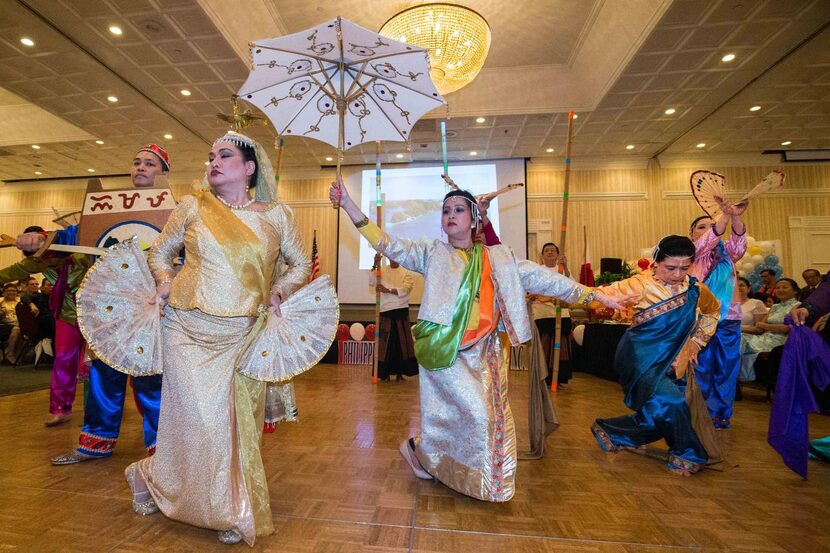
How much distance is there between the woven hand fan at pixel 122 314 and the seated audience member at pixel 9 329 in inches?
300

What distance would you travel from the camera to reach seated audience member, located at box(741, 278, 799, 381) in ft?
16.6

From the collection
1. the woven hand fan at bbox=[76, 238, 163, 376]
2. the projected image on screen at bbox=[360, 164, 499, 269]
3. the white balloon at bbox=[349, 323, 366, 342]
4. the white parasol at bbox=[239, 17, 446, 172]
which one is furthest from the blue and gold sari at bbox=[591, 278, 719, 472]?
the projected image on screen at bbox=[360, 164, 499, 269]

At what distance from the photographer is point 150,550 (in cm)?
162

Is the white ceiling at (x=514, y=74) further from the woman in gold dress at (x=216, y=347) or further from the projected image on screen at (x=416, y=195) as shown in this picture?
the woman in gold dress at (x=216, y=347)

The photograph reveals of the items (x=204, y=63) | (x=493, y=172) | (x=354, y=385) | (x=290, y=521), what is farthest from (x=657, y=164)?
(x=290, y=521)

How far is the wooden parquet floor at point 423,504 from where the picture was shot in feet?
5.68

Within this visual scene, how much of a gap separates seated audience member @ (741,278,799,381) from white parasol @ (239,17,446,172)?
480 cm

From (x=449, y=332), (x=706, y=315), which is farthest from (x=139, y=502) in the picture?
(x=706, y=315)

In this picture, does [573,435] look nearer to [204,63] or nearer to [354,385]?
[354,385]

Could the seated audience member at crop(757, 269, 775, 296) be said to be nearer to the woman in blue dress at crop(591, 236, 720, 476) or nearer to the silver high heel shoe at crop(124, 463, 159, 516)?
the woman in blue dress at crop(591, 236, 720, 476)

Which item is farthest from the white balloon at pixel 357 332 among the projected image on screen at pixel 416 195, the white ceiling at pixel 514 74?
the white ceiling at pixel 514 74

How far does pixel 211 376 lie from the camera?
1695 millimetres

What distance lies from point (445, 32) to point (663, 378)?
13.0ft

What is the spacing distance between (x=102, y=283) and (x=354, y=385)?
13.3ft
